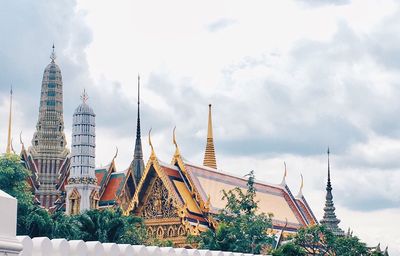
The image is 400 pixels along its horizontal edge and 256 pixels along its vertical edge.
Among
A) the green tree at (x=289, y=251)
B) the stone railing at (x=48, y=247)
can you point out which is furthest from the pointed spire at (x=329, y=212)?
the stone railing at (x=48, y=247)

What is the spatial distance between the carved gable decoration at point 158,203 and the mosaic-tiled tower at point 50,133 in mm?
15456

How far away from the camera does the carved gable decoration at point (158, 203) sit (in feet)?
118

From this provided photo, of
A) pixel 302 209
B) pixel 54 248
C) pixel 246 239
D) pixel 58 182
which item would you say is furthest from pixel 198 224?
pixel 54 248

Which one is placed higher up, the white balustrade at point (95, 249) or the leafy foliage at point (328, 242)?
the leafy foliage at point (328, 242)

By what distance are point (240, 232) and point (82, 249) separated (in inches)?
791

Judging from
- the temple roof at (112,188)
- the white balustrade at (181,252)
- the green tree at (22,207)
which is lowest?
the white balustrade at (181,252)

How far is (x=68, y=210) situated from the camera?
44.4 meters

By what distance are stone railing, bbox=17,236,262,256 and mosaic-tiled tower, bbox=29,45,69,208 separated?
39.9 meters

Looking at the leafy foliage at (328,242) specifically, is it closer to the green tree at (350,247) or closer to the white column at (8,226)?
the green tree at (350,247)

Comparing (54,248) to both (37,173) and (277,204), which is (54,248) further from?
(37,173)

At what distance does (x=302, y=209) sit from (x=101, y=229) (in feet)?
63.4

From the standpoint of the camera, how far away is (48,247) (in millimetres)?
9133

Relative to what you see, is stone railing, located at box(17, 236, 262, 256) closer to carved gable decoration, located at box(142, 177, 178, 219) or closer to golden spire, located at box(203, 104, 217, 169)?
carved gable decoration, located at box(142, 177, 178, 219)

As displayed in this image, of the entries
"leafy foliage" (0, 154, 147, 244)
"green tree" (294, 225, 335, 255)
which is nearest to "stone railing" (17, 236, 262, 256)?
"leafy foliage" (0, 154, 147, 244)
